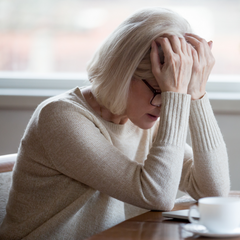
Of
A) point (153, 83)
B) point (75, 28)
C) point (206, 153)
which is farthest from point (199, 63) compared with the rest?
point (75, 28)

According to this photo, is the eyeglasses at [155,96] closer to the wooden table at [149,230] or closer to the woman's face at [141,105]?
the woman's face at [141,105]

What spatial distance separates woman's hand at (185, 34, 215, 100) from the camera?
45.5 inches

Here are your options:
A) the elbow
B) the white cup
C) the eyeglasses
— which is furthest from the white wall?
the white cup

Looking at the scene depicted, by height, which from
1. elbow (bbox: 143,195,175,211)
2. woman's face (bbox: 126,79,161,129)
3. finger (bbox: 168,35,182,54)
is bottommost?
elbow (bbox: 143,195,175,211)

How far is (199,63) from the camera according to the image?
Result: 1165mm

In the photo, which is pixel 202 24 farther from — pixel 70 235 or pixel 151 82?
pixel 70 235

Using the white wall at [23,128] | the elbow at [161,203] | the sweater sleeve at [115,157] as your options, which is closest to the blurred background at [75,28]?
the white wall at [23,128]

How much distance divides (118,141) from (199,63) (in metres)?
0.38

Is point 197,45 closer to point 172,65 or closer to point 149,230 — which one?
point 172,65

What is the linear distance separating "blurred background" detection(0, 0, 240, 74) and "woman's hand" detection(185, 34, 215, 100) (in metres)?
0.89

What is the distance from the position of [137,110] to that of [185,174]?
312mm

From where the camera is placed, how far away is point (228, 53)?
2.05 metres

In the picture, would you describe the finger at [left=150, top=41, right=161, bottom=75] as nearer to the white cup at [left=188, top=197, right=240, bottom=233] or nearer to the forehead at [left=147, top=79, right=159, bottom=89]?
the forehead at [left=147, top=79, right=159, bottom=89]

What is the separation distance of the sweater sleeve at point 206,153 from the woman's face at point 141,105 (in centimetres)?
14
